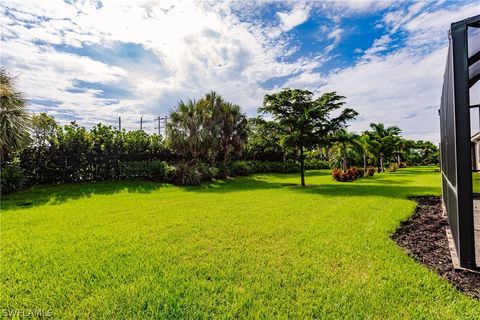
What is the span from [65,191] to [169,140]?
23.4 feet

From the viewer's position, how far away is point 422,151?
56750 mm

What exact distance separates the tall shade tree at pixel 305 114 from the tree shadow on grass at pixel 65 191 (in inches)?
304

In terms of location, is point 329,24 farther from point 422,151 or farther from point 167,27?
point 422,151

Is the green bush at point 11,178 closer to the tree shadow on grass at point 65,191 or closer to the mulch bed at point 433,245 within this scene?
the tree shadow on grass at point 65,191

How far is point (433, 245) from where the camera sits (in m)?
4.32

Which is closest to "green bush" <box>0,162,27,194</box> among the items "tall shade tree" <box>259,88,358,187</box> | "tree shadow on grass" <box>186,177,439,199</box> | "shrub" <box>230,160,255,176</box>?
"tree shadow on grass" <box>186,177,439,199</box>

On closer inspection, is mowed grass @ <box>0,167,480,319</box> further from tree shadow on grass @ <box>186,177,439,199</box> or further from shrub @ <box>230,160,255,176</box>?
shrub @ <box>230,160,255,176</box>

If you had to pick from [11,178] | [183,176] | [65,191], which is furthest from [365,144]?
[11,178]

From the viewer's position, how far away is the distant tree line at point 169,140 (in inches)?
445

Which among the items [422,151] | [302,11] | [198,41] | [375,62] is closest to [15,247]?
[198,41]

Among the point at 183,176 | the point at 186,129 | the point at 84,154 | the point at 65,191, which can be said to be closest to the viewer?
the point at 65,191

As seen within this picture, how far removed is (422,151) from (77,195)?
217ft

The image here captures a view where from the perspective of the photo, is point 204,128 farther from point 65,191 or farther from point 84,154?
point 65,191

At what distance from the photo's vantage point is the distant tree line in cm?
1131
